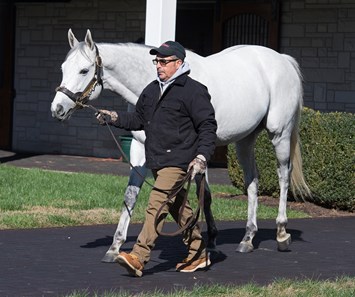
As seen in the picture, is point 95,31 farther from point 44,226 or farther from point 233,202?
point 44,226

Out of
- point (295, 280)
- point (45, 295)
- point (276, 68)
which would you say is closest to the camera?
point (45, 295)

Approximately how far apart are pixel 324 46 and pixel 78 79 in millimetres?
9609

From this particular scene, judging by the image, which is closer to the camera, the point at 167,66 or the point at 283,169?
the point at 167,66

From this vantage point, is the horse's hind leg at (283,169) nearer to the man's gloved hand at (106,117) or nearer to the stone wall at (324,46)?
the man's gloved hand at (106,117)

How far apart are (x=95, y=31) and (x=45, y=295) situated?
13553 millimetres

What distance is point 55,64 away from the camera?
21.2 m

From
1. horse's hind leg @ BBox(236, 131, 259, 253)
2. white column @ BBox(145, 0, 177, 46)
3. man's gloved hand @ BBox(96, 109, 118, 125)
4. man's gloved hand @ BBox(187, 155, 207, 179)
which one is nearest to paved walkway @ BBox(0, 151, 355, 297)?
horse's hind leg @ BBox(236, 131, 259, 253)

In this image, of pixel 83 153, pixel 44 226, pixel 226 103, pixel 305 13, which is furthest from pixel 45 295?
pixel 83 153

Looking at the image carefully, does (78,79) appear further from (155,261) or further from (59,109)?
(155,261)

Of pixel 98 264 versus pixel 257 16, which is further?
pixel 257 16

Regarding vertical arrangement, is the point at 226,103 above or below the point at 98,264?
above

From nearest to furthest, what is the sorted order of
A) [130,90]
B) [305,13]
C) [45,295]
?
[45,295] < [130,90] < [305,13]

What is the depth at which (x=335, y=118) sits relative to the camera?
13.8 metres

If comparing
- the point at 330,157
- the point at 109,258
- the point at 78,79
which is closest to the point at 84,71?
the point at 78,79
